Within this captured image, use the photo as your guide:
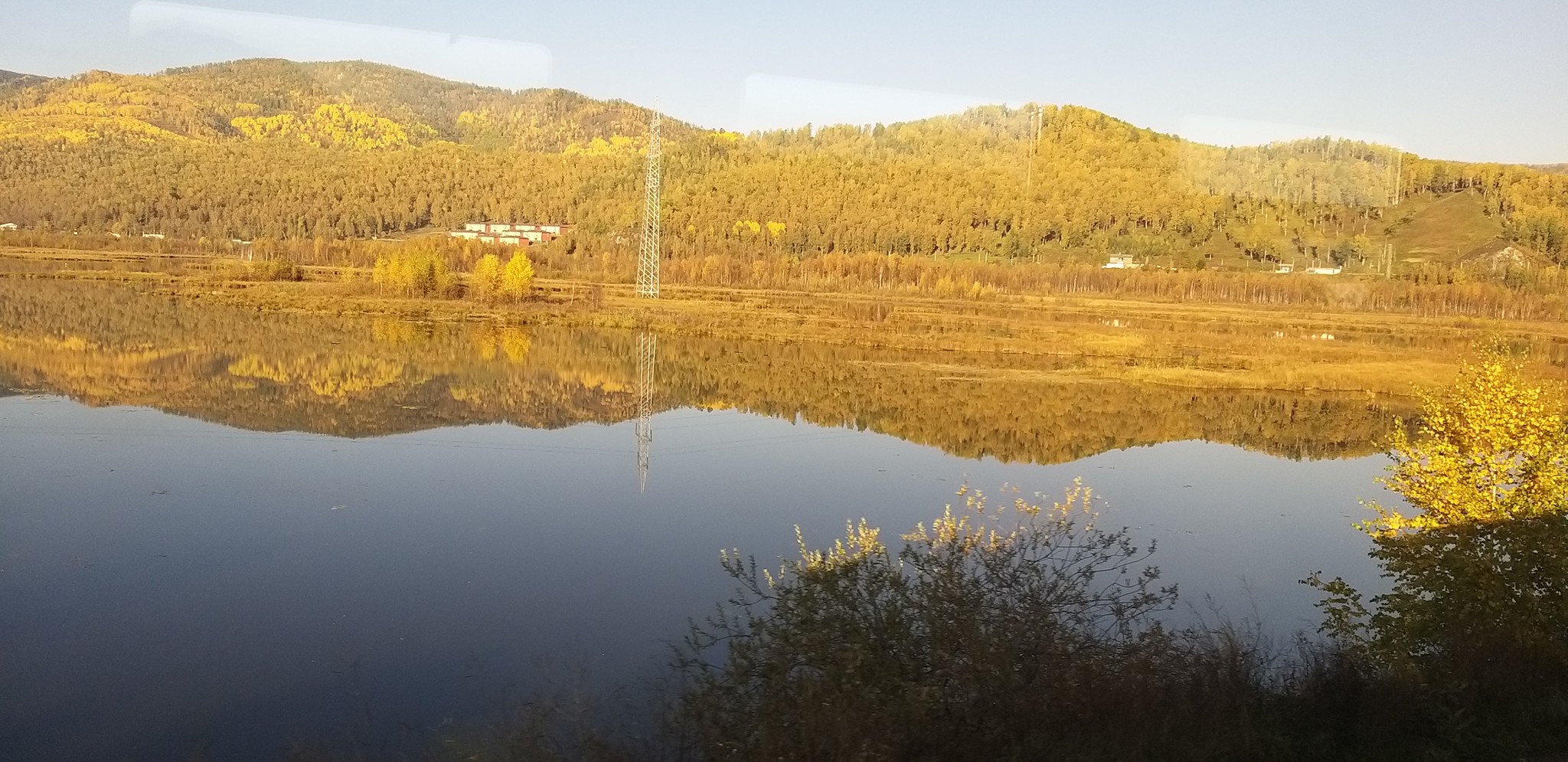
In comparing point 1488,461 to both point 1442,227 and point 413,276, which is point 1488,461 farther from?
point 1442,227

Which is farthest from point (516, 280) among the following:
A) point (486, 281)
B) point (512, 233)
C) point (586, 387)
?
point (512, 233)

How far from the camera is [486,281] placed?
44.9 metres

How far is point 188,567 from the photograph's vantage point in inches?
382

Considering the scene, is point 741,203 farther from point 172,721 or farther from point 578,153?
point 172,721

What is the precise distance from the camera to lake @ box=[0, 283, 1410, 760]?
7570 mm

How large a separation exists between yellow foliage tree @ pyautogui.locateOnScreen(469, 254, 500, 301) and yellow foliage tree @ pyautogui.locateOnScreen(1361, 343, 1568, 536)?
39008 millimetres

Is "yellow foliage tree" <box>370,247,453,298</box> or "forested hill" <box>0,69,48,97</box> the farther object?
"forested hill" <box>0,69,48,97</box>

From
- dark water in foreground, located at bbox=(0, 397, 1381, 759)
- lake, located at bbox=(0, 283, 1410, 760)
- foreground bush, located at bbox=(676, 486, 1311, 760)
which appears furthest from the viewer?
lake, located at bbox=(0, 283, 1410, 760)

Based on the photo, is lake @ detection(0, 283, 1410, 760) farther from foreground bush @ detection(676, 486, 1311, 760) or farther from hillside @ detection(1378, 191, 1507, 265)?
hillside @ detection(1378, 191, 1507, 265)

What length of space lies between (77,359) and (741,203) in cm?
7318

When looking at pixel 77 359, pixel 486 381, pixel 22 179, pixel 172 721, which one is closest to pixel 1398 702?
pixel 172 721

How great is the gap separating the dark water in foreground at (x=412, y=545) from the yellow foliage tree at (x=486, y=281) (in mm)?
27084

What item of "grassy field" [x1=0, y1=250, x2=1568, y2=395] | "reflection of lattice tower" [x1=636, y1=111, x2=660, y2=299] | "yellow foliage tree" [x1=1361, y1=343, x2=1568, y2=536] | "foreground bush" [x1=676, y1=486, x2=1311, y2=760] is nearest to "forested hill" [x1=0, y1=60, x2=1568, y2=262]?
"reflection of lattice tower" [x1=636, y1=111, x2=660, y2=299]

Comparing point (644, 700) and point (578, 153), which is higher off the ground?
point (578, 153)
